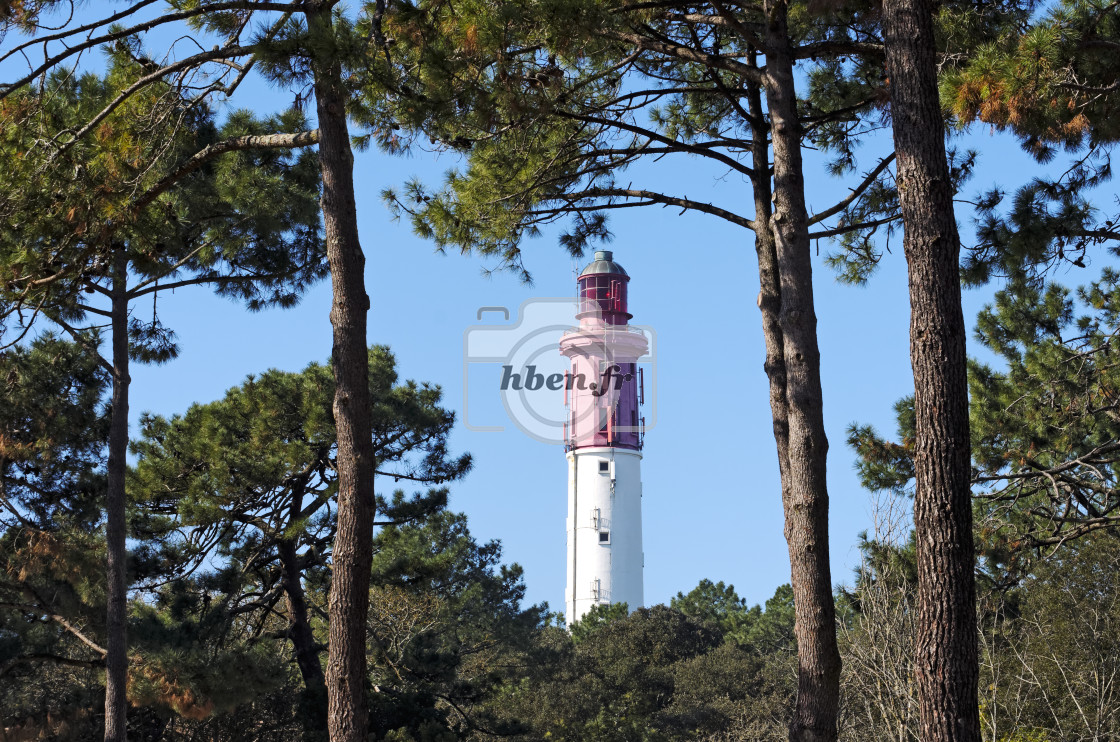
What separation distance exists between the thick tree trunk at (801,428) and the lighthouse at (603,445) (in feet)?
69.4

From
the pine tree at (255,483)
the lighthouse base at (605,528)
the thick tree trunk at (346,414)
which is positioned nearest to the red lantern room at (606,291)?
the lighthouse base at (605,528)

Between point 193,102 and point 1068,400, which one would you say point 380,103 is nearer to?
point 193,102

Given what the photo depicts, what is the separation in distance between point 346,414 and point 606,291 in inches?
894

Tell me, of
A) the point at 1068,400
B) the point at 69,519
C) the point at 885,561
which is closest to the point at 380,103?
the point at 885,561

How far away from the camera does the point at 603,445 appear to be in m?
27.9

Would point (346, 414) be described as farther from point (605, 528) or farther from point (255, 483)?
point (605, 528)

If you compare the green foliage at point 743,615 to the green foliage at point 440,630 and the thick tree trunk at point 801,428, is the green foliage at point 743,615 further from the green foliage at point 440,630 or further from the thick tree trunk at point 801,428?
the thick tree trunk at point 801,428

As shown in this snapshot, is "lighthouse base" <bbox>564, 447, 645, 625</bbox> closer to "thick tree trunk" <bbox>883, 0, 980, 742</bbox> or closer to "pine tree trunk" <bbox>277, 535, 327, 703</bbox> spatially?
"pine tree trunk" <bbox>277, 535, 327, 703</bbox>

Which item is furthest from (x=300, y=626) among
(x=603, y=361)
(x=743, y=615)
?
(x=743, y=615)

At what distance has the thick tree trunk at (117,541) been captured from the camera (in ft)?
25.3

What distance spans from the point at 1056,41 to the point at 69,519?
927 centimetres

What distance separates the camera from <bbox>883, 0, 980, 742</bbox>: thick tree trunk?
3.64 m

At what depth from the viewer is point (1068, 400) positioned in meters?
8.33

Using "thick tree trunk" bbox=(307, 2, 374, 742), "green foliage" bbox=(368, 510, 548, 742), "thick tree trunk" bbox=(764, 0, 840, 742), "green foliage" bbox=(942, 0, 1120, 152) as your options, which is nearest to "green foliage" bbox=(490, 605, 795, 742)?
"green foliage" bbox=(368, 510, 548, 742)
